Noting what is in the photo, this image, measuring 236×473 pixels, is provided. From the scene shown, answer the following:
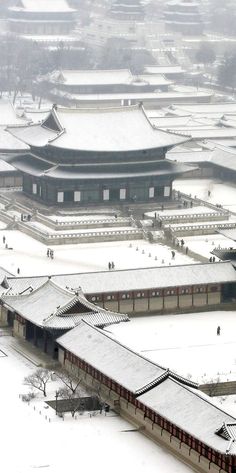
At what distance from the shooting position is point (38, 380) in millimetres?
51094

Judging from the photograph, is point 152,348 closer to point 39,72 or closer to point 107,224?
point 107,224

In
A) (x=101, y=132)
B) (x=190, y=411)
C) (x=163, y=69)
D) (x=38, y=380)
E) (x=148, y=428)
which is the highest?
(x=101, y=132)

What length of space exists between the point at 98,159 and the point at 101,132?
1.64 meters

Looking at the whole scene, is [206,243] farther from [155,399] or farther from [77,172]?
[155,399]

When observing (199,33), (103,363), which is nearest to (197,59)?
(199,33)

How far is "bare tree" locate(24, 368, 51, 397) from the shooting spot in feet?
166

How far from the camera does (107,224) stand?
75.5 meters

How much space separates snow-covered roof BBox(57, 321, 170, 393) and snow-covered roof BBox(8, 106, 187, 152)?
26.2 meters

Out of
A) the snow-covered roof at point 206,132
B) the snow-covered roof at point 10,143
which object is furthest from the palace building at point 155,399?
the snow-covered roof at point 206,132

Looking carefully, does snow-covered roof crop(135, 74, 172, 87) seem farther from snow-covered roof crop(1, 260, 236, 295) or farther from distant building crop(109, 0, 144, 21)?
snow-covered roof crop(1, 260, 236, 295)

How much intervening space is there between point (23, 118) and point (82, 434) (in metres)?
52.2

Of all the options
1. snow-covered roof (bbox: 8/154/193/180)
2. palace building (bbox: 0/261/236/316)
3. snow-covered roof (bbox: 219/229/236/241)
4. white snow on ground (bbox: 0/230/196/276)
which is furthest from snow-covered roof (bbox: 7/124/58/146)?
palace building (bbox: 0/261/236/316)

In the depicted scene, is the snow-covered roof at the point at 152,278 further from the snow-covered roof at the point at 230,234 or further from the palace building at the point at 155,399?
the palace building at the point at 155,399

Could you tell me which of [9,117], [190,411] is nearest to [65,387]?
[190,411]
